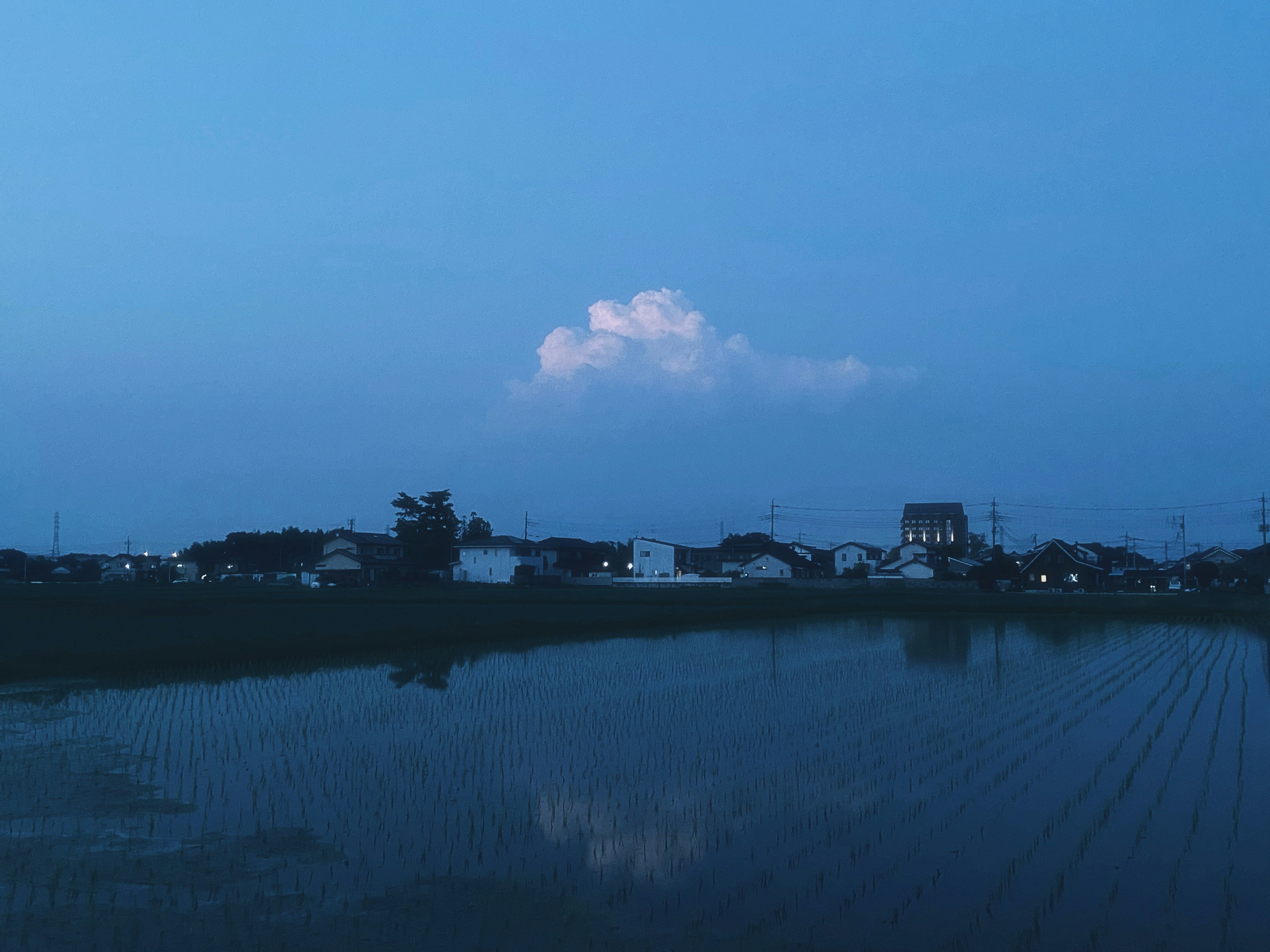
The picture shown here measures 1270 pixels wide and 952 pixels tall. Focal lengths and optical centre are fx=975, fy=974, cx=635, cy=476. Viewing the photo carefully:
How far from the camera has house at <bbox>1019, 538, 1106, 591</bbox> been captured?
5822cm

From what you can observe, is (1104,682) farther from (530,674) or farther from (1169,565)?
(1169,565)

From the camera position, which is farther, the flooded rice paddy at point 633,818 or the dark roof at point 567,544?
the dark roof at point 567,544

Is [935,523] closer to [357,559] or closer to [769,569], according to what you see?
[769,569]

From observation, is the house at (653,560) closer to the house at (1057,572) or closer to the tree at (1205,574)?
the house at (1057,572)

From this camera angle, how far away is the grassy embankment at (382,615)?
17141 millimetres

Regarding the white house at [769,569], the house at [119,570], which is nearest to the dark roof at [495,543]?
the white house at [769,569]

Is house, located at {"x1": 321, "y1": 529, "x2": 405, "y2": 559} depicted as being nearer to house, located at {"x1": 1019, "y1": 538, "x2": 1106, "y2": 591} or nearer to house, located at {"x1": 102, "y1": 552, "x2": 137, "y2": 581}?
house, located at {"x1": 102, "y1": 552, "x2": 137, "y2": 581}

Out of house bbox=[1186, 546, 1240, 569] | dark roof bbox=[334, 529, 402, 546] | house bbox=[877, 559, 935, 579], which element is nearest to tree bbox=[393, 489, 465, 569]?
dark roof bbox=[334, 529, 402, 546]

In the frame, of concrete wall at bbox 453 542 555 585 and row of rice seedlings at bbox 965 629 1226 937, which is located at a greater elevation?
concrete wall at bbox 453 542 555 585

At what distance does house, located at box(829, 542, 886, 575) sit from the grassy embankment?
93.7 feet

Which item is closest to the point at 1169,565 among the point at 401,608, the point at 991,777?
the point at 401,608

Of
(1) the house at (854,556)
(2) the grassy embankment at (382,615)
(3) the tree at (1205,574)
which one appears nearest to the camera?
(2) the grassy embankment at (382,615)

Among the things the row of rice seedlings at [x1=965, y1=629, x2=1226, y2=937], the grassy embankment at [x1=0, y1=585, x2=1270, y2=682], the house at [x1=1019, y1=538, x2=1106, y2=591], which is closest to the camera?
the row of rice seedlings at [x1=965, y1=629, x2=1226, y2=937]

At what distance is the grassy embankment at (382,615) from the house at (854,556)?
28567 mm
